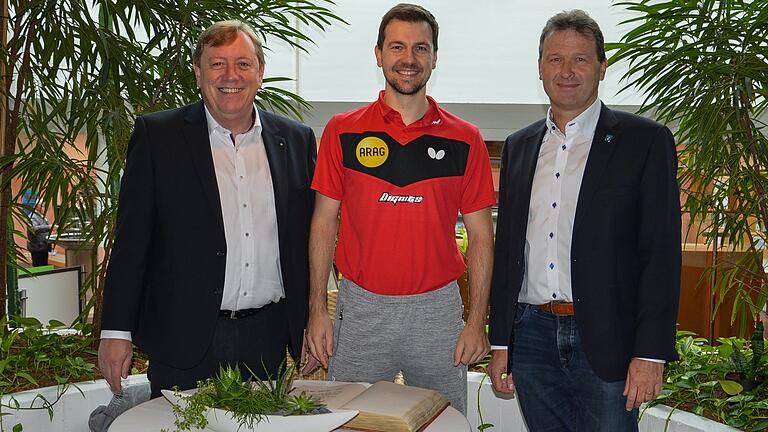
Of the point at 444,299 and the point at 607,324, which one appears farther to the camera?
the point at 444,299

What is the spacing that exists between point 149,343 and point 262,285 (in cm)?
41

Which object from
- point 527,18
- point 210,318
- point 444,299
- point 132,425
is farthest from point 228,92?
point 527,18

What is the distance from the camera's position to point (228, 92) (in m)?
2.68

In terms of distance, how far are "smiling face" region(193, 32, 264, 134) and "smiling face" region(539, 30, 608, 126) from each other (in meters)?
0.94

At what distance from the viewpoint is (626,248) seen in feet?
8.08

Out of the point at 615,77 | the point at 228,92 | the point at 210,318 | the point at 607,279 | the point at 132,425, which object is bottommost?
the point at 132,425

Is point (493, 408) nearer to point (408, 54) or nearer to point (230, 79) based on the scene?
point (408, 54)

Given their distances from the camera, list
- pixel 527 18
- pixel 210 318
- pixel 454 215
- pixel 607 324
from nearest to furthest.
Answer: pixel 607 324 < pixel 210 318 < pixel 454 215 < pixel 527 18

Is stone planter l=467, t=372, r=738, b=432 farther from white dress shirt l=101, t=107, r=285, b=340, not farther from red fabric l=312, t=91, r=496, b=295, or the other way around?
white dress shirt l=101, t=107, r=285, b=340

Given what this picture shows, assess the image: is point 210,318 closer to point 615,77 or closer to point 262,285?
point 262,285

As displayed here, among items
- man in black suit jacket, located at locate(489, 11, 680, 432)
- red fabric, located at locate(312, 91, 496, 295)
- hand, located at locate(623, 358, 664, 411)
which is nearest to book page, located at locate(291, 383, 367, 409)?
red fabric, located at locate(312, 91, 496, 295)

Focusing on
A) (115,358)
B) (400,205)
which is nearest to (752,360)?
(400,205)

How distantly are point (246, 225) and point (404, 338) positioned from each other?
0.62 meters

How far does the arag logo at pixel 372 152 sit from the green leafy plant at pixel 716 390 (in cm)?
143
